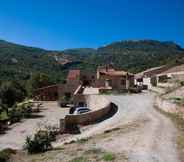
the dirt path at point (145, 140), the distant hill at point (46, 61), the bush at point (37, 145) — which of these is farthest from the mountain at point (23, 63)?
the bush at point (37, 145)

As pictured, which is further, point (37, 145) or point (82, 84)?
point (82, 84)

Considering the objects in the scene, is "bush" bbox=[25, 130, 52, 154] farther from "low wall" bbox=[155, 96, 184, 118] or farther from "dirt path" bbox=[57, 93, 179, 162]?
"low wall" bbox=[155, 96, 184, 118]

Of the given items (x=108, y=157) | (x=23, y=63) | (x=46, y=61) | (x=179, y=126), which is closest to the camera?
(x=108, y=157)

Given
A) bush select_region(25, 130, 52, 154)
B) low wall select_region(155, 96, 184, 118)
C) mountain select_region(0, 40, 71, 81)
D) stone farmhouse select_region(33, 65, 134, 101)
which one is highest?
mountain select_region(0, 40, 71, 81)

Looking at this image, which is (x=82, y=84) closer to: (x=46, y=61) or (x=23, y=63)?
(x=23, y=63)

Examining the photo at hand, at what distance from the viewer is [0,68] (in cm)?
13388

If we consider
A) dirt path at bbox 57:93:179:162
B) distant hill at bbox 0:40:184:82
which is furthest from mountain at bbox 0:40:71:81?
dirt path at bbox 57:93:179:162

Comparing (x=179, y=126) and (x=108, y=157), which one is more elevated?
(x=179, y=126)

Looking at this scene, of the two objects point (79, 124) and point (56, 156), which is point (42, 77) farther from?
point (56, 156)

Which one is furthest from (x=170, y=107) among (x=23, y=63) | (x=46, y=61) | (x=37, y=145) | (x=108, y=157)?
(x=46, y=61)

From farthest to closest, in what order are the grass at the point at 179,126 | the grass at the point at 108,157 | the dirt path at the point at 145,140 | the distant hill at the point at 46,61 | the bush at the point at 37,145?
1. the distant hill at the point at 46,61
2. the bush at the point at 37,145
3. the grass at the point at 179,126
4. the dirt path at the point at 145,140
5. the grass at the point at 108,157

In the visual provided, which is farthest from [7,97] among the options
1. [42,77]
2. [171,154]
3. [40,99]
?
[171,154]

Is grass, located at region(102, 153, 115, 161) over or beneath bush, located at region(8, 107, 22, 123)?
over

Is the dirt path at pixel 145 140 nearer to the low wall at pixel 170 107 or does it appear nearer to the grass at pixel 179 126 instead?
the grass at pixel 179 126
